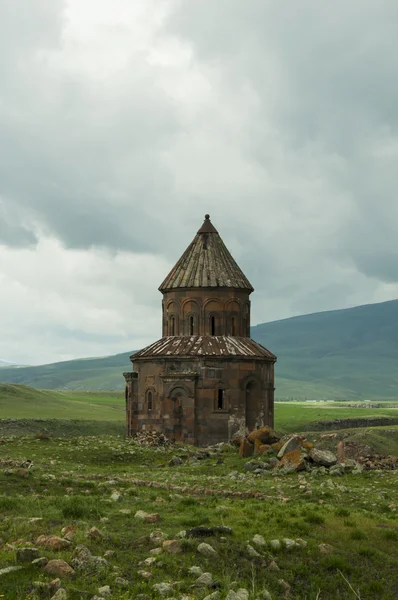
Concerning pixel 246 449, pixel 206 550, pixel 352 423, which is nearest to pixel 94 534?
pixel 206 550

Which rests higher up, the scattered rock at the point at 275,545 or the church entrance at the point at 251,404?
the church entrance at the point at 251,404

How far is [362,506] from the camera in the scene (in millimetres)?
20125

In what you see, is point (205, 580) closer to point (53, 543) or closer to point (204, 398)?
point (53, 543)

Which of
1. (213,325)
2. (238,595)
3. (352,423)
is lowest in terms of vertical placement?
(352,423)

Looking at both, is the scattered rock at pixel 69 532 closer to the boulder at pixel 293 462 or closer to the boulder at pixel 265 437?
the boulder at pixel 293 462

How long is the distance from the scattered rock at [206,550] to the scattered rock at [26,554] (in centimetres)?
285

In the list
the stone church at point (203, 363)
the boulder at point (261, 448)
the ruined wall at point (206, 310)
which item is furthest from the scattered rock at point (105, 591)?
the ruined wall at point (206, 310)


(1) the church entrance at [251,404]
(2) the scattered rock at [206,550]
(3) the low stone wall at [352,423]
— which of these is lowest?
(3) the low stone wall at [352,423]

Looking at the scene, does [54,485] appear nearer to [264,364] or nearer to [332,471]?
[332,471]

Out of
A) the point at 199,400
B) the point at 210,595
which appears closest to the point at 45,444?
the point at 199,400

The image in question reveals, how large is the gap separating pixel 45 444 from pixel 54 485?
13.1 metres

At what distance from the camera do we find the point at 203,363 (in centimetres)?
4116

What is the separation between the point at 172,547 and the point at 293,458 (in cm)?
1350

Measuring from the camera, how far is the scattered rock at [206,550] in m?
14.4
